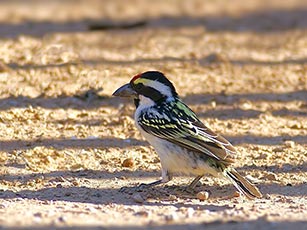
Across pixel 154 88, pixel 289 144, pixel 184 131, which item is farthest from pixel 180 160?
pixel 289 144

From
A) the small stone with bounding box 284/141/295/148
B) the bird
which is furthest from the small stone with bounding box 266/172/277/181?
the small stone with bounding box 284/141/295/148

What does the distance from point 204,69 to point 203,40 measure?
1697mm

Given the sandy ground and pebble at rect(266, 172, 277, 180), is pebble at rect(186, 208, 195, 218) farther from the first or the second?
pebble at rect(266, 172, 277, 180)

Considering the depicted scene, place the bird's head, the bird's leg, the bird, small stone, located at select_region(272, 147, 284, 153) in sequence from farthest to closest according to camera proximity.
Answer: small stone, located at select_region(272, 147, 284, 153) < the bird's head < the bird's leg < the bird

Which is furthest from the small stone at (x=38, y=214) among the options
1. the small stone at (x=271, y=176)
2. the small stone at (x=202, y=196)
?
the small stone at (x=271, y=176)

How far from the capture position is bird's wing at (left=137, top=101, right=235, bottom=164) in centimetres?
862

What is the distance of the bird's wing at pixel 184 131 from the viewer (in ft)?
28.3

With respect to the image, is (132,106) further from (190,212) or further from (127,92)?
(190,212)

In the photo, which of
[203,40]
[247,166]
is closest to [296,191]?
[247,166]

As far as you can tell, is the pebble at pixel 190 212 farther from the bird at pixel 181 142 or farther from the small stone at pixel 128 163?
the small stone at pixel 128 163

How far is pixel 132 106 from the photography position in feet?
36.4

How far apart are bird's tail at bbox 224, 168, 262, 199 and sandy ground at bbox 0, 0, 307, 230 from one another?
8 centimetres

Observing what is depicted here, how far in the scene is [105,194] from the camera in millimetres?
8719

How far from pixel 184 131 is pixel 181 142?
0.40 feet
